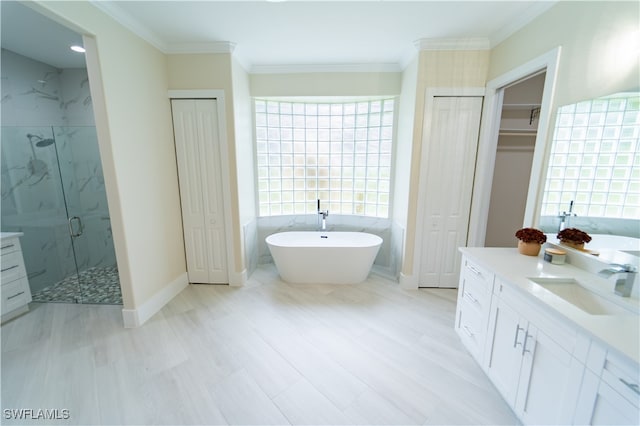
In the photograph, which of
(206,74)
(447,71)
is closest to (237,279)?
(206,74)

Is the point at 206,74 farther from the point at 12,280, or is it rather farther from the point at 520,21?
the point at 520,21

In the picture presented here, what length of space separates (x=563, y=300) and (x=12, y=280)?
4.47 metres

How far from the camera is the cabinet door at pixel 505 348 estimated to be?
1.38m

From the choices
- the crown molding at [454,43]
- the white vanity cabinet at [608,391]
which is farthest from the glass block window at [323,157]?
the white vanity cabinet at [608,391]

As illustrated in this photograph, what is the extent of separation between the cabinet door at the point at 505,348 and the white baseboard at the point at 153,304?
3.01 metres

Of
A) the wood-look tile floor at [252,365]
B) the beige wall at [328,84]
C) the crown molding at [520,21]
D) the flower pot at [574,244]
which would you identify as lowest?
the wood-look tile floor at [252,365]

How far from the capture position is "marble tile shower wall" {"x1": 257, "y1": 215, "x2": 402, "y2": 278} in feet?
11.7

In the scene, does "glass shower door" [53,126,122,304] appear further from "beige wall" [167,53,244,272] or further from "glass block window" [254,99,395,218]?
"glass block window" [254,99,395,218]

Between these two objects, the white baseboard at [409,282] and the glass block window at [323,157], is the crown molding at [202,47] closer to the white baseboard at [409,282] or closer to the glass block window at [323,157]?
the glass block window at [323,157]

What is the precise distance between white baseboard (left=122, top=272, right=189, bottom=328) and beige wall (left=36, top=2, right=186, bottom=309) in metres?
0.05

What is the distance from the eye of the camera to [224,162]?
278 centimetres

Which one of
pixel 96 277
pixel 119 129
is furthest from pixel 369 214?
pixel 96 277

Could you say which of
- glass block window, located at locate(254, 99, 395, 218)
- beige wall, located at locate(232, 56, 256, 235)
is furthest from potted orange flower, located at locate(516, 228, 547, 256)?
beige wall, located at locate(232, 56, 256, 235)

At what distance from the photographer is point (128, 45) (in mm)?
2150
